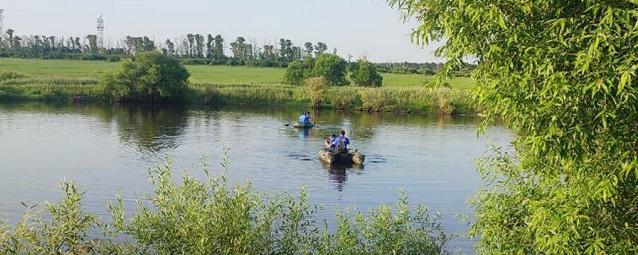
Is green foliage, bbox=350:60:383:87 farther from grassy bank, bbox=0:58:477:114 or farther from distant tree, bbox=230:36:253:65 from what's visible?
distant tree, bbox=230:36:253:65

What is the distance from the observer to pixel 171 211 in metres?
Answer: 10.9

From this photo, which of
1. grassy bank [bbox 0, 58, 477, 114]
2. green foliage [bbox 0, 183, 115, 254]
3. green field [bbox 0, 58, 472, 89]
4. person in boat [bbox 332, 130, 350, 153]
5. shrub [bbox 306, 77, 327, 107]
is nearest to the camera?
green foliage [bbox 0, 183, 115, 254]

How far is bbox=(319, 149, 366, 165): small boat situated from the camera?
33.9 metres

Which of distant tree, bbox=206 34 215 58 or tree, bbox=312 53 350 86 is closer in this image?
tree, bbox=312 53 350 86

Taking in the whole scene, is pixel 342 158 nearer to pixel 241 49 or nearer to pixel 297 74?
pixel 297 74

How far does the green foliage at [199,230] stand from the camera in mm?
10320

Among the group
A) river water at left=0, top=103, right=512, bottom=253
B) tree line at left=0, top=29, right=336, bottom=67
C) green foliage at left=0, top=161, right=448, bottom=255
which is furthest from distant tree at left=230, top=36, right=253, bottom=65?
green foliage at left=0, top=161, right=448, bottom=255

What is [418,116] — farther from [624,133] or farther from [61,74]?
[624,133]

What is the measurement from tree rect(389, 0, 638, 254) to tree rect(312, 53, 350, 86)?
8874cm

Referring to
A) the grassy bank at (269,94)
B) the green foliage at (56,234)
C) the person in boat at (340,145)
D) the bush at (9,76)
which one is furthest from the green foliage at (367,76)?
the green foliage at (56,234)

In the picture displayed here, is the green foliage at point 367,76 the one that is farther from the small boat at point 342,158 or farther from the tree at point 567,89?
the tree at point 567,89

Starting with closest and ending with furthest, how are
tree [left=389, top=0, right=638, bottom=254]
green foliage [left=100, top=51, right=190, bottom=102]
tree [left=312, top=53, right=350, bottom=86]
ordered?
tree [left=389, top=0, right=638, bottom=254], green foliage [left=100, top=51, right=190, bottom=102], tree [left=312, top=53, right=350, bottom=86]

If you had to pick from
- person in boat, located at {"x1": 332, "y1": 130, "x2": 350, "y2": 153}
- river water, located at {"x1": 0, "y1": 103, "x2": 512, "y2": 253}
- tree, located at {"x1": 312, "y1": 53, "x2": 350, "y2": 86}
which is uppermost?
tree, located at {"x1": 312, "y1": 53, "x2": 350, "y2": 86}

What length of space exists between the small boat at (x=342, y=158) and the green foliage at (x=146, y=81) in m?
45.1
